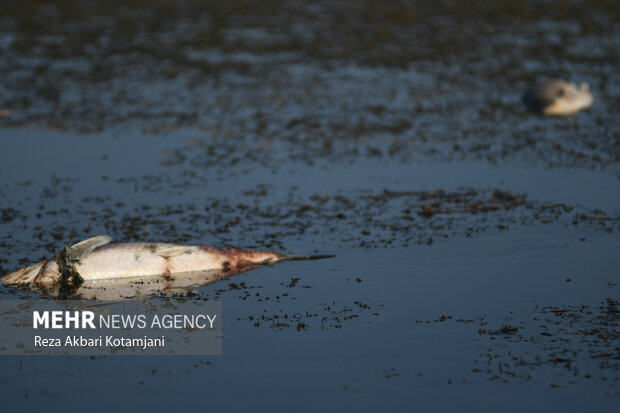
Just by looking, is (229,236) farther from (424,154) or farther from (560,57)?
(560,57)

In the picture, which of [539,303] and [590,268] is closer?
[539,303]

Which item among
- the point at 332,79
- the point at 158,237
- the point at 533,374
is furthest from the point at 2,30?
the point at 533,374

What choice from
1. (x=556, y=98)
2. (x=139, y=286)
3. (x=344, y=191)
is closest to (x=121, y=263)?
(x=139, y=286)

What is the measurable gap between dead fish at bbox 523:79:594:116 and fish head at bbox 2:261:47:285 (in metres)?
15.2

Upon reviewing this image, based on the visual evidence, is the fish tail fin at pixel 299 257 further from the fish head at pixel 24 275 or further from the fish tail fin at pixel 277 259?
the fish head at pixel 24 275

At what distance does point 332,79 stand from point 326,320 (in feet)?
57.5

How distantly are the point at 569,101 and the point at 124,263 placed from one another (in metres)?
15.1

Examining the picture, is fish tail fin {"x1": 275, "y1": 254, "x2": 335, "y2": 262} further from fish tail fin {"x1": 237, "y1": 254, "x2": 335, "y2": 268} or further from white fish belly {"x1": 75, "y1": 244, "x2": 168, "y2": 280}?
white fish belly {"x1": 75, "y1": 244, "x2": 168, "y2": 280}

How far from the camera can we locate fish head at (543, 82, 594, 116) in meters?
23.0

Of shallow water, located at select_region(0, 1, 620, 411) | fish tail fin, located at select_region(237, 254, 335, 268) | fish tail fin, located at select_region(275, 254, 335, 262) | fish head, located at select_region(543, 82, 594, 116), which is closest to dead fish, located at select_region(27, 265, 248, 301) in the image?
fish tail fin, located at select_region(237, 254, 335, 268)

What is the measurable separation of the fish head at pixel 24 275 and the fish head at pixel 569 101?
50.1ft

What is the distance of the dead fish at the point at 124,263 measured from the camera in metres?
11.8

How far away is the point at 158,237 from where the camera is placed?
46.1ft

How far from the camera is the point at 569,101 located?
2334 cm
